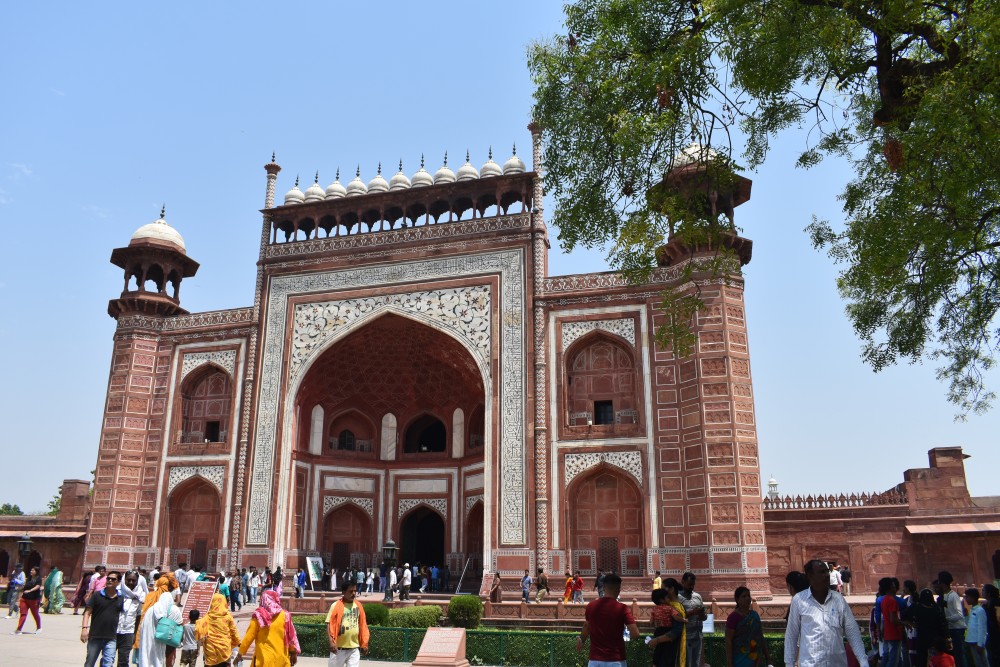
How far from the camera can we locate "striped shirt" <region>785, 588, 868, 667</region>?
457 centimetres

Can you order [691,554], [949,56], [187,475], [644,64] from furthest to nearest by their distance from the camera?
[187,475]
[691,554]
[644,64]
[949,56]

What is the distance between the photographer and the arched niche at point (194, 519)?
21.6 metres

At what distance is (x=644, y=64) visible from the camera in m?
7.36

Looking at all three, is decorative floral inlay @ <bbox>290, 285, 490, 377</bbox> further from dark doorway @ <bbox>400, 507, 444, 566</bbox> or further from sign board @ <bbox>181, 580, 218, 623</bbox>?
sign board @ <bbox>181, 580, 218, 623</bbox>

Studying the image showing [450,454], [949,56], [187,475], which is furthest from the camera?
[450,454]

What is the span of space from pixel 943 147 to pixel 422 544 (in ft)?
65.5

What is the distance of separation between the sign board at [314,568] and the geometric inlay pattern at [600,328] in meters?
8.43

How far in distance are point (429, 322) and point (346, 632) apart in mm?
14129

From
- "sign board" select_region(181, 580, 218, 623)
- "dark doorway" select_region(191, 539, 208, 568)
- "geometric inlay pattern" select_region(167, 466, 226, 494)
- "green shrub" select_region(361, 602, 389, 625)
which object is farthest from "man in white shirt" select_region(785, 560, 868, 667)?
"dark doorway" select_region(191, 539, 208, 568)

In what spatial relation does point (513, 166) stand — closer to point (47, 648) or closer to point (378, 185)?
point (378, 185)

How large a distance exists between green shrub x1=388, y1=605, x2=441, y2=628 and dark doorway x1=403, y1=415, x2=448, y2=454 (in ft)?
35.0

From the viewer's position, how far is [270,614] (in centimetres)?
634

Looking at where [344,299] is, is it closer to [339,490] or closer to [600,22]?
[339,490]

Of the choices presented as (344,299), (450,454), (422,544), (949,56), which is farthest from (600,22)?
(422,544)
